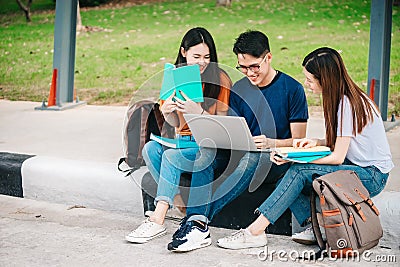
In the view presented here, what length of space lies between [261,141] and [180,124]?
0.47m

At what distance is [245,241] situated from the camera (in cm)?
367

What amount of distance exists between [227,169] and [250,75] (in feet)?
1.60

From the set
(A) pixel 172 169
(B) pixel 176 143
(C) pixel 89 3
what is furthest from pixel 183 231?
(C) pixel 89 3

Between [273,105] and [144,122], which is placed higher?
[273,105]

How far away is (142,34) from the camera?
42.2 ft

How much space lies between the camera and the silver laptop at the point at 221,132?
3611mm

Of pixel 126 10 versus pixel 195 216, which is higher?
pixel 126 10

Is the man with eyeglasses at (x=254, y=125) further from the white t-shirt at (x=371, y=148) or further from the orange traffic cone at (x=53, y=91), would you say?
the orange traffic cone at (x=53, y=91)

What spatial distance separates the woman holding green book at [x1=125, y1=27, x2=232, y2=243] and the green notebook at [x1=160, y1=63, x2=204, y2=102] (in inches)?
1.0

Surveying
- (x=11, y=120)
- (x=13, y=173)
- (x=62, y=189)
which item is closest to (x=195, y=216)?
(x=62, y=189)

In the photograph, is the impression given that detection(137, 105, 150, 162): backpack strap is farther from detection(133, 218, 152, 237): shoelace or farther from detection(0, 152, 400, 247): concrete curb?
detection(133, 218, 152, 237): shoelace

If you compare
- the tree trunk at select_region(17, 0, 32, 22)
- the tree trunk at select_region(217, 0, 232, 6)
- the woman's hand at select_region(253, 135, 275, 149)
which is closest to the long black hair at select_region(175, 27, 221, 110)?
the woman's hand at select_region(253, 135, 275, 149)

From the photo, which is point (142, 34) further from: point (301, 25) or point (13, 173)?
point (13, 173)

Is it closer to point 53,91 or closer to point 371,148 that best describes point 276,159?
point 371,148
